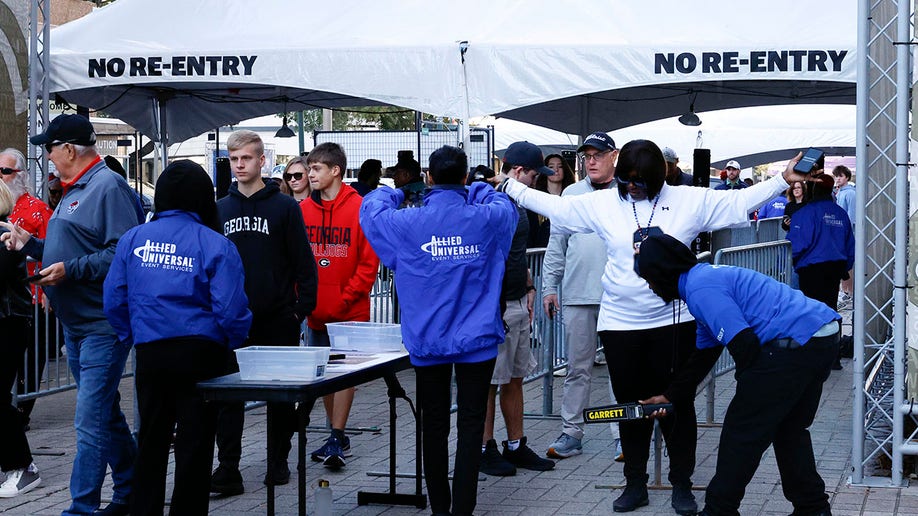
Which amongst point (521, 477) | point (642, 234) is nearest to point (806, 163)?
point (642, 234)

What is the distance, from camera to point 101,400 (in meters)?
5.94

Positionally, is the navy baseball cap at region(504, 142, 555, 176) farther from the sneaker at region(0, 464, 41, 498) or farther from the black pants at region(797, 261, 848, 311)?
the black pants at region(797, 261, 848, 311)

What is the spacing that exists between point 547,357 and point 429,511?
263cm

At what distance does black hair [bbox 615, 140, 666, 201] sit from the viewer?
238 inches

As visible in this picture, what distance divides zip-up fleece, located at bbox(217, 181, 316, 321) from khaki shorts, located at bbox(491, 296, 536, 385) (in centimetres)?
122

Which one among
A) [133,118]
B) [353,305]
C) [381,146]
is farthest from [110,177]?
[381,146]

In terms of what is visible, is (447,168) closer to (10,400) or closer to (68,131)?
(68,131)

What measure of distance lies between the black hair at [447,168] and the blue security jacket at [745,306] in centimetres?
124

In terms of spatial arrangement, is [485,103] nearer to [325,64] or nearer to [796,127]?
[325,64]

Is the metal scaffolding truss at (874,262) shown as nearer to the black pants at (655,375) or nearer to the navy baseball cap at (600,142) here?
the black pants at (655,375)

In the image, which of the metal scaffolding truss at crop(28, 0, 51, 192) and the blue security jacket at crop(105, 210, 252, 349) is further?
the metal scaffolding truss at crop(28, 0, 51, 192)

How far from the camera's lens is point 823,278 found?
11242mm

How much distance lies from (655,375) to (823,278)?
18.9 ft

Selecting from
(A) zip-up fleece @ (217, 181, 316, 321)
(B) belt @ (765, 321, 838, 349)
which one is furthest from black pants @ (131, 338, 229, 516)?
(B) belt @ (765, 321, 838, 349)
